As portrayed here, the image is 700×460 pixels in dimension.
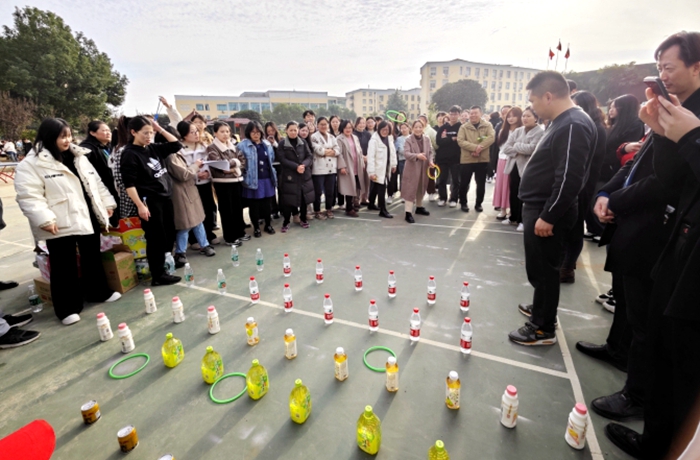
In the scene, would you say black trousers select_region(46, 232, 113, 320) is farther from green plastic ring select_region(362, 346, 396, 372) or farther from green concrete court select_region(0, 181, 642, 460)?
green plastic ring select_region(362, 346, 396, 372)

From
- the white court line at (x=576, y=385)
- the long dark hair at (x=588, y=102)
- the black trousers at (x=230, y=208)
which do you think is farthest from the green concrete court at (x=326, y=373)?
the long dark hair at (x=588, y=102)

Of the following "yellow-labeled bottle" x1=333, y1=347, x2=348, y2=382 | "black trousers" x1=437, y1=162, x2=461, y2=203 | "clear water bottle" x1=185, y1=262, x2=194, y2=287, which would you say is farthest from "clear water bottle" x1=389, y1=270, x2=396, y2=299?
"black trousers" x1=437, y1=162, x2=461, y2=203

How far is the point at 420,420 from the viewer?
2230 mm

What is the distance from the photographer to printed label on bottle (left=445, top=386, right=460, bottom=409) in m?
2.27

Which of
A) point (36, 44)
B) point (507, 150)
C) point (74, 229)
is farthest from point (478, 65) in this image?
point (74, 229)

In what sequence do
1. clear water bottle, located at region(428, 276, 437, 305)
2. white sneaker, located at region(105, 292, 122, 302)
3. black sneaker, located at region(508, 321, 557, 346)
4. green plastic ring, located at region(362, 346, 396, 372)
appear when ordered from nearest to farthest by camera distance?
1. green plastic ring, located at region(362, 346, 396, 372)
2. black sneaker, located at region(508, 321, 557, 346)
3. clear water bottle, located at region(428, 276, 437, 305)
4. white sneaker, located at region(105, 292, 122, 302)

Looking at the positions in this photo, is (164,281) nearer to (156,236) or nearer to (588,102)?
(156,236)

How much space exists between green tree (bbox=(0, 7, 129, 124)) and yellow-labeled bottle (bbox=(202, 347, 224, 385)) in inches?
1396

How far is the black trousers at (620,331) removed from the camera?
2623 mm

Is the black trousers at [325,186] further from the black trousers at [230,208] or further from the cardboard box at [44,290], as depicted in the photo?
the cardboard box at [44,290]

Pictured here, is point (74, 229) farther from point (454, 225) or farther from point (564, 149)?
point (454, 225)

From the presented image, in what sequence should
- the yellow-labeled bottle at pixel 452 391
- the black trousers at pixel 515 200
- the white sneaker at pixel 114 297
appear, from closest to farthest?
1. the yellow-labeled bottle at pixel 452 391
2. the white sneaker at pixel 114 297
3. the black trousers at pixel 515 200

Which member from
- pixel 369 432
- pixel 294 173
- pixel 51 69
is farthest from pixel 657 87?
pixel 51 69

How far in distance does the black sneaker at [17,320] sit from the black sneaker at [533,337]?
17.3 feet
